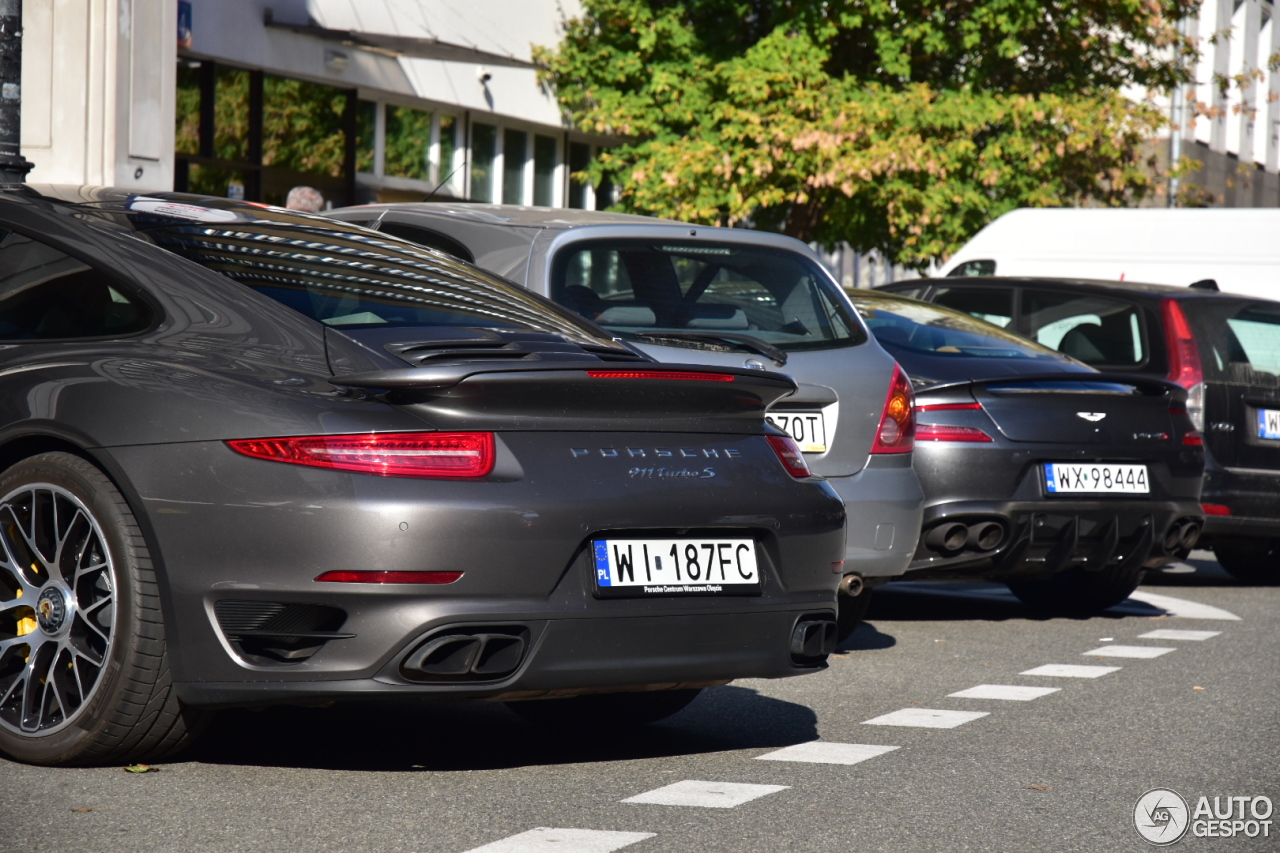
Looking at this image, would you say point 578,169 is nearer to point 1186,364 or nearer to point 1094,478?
point 1186,364

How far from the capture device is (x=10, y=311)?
4.95 metres

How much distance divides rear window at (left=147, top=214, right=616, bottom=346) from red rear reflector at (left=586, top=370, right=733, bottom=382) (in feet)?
1.74

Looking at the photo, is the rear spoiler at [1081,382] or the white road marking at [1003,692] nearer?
the white road marking at [1003,692]

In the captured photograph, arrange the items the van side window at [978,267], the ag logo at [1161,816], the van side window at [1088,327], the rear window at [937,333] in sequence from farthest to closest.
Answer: the van side window at [978,267] → the van side window at [1088,327] → the rear window at [937,333] → the ag logo at [1161,816]

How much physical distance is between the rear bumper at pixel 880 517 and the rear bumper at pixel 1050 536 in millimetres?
899

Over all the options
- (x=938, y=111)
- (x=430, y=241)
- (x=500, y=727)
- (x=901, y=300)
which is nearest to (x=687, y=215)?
(x=938, y=111)

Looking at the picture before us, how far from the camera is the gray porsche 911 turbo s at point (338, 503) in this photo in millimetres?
4211

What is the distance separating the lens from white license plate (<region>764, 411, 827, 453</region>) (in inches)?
267

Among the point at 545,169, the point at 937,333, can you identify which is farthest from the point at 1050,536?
the point at 545,169

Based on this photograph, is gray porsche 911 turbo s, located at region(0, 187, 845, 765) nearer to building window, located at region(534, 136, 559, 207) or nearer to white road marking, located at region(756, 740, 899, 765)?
white road marking, located at region(756, 740, 899, 765)

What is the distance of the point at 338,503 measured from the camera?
13.6 feet

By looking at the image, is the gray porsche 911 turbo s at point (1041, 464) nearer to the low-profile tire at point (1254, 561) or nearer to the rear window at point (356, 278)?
the low-profile tire at point (1254, 561)

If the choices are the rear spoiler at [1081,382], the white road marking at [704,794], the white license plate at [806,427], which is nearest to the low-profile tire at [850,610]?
the white license plate at [806,427]

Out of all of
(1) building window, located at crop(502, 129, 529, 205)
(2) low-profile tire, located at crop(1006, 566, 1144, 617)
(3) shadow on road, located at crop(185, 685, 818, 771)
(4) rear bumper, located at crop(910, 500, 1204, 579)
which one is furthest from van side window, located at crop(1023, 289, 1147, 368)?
(1) building window, located at crop(502, 129, 529, 205)
